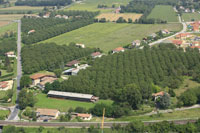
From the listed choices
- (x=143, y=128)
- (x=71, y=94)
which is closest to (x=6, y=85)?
(x=71, y=94)

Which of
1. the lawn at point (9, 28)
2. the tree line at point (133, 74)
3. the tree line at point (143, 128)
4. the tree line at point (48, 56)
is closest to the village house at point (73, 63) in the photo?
the tree line at point (48, 56)

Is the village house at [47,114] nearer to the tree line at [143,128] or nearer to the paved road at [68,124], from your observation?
the paved road at [68,124]

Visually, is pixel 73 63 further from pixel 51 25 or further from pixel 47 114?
pixel 51 25

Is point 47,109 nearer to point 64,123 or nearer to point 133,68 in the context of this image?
point 64,123

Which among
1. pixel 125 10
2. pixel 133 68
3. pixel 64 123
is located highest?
pixel 125 10

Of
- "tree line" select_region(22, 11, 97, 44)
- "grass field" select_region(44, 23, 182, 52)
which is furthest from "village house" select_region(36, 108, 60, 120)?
"tree line" select_region(22, 11, 97, 44)

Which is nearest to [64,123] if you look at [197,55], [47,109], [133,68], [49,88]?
Answer: [47,109]
